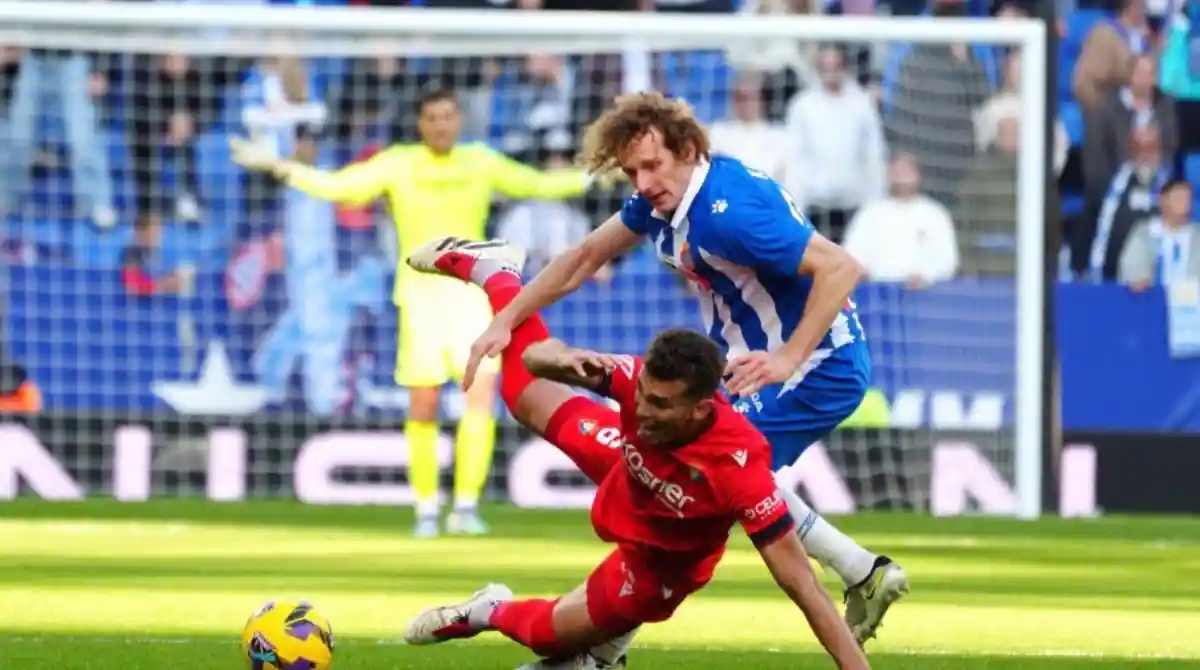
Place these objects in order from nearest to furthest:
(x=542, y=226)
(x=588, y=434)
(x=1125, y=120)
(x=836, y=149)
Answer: (x=588, y=434) < (x=542, y=226) < (x=836, y=149) < (x=1125, y=120)

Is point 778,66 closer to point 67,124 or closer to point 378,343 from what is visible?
point 378,343

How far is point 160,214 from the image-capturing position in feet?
59.0

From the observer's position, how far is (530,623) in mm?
6898

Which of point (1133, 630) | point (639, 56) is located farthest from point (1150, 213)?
point (1133, 630)

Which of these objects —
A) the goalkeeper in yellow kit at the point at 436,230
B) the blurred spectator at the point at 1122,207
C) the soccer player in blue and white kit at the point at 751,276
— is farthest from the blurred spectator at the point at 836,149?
the soccer player in blue and white kit at the point at 751,276

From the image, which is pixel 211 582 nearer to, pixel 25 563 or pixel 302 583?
pixel 302 583

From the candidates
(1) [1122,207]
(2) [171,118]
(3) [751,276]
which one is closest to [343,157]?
(2) [171,118]

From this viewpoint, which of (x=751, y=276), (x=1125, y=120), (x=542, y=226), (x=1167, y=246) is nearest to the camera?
(x=751, y=276)

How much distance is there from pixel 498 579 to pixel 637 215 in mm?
3299

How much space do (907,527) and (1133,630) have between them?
5.57 metres

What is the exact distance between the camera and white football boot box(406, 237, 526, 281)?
807cm

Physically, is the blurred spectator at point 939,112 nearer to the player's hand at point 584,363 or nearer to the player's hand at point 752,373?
the player's hand at point 752,373

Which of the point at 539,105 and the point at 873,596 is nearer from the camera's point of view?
the point at 873,596

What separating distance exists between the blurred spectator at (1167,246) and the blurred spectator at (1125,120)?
0.81 metres
